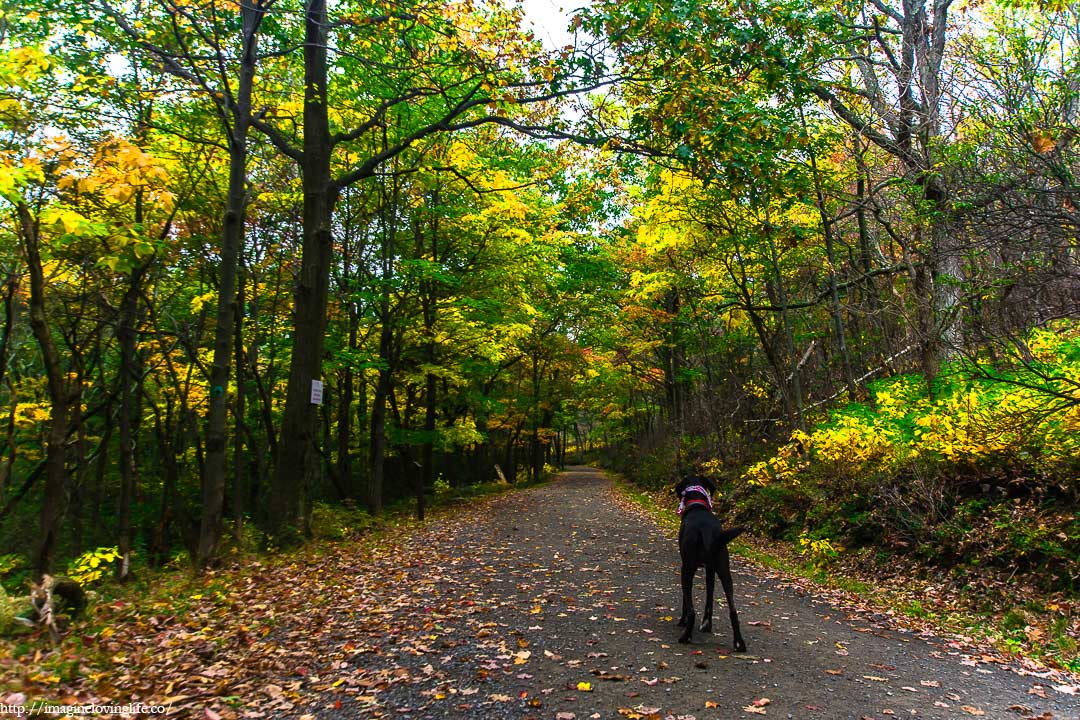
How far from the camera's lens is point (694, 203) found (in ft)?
41.9

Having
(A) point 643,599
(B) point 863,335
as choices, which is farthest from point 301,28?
(B) point 863,335

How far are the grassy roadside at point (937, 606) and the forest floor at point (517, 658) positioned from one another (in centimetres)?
20

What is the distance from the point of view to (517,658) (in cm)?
464

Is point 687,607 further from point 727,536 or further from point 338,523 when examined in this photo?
point 338,523

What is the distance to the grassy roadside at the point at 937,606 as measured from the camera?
4.98 metres

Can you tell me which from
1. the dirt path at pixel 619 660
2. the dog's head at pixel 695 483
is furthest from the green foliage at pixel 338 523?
the dog's head at pixel 695 483

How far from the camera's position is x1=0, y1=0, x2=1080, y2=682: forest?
6.40 metres

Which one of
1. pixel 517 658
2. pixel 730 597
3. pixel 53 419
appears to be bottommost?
pixel 517 658

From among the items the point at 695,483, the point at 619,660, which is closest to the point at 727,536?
the point at 695,483

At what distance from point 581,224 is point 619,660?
29.4ft

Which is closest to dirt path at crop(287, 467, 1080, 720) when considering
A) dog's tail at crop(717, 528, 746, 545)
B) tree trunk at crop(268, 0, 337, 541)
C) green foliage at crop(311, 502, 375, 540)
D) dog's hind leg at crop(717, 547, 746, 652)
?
dog's hind leg at crop(717, 547, 746, 652)

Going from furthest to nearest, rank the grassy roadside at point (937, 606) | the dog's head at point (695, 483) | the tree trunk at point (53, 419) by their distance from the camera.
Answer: the tree trunk at point (53, 419) → the dog's head at point (695, 483) → the grassy roadside at point (937, 606)

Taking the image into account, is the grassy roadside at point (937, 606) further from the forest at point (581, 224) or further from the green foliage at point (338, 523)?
the green foliage at point (338, 523)

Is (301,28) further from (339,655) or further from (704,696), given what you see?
(704,696)
